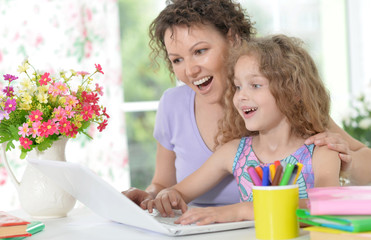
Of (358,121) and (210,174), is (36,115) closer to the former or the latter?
(210,174)

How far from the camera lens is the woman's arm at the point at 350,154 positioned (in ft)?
4.36

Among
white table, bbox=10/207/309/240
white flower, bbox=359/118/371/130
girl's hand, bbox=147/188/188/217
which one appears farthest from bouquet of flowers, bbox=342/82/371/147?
white table, bbox=10/207/309/240

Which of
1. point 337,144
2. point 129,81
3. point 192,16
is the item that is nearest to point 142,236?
point 337,144

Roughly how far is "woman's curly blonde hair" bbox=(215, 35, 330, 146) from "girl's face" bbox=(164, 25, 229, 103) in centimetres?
20

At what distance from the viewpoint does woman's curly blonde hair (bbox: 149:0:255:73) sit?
1679mm

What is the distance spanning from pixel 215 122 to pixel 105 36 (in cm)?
186

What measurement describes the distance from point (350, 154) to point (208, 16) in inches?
24.6

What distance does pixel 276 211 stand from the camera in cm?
95

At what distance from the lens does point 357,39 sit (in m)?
4.66

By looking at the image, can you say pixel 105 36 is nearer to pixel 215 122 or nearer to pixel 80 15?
pixel 80 15

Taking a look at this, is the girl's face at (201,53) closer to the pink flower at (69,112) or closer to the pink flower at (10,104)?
the pink flower at (69,112)

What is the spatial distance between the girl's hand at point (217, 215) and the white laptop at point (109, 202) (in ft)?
0.06

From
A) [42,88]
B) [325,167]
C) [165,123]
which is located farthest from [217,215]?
[165,123]

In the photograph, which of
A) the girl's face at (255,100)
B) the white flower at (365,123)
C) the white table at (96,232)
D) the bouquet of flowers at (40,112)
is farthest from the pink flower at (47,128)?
the white flower at (365,123)
